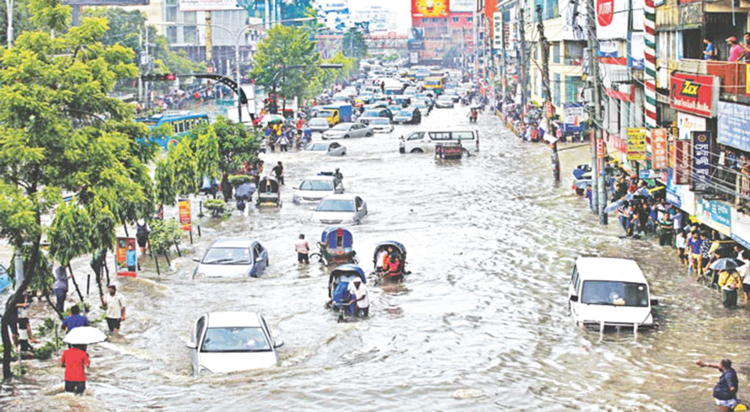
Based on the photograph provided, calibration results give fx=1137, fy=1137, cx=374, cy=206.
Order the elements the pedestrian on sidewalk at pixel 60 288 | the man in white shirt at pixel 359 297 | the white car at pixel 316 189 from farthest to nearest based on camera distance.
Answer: the white car at pixel 316 189, the man in white shirt at pixel 359 297, the pedestrian on sidewalk at pixel 60 288

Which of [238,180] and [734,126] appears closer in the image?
[734,126]

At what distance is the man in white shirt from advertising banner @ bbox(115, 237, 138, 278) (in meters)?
7.37

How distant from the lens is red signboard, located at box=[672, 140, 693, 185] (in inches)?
1247

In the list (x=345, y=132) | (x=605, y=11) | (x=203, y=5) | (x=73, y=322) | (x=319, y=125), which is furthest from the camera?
(x=203, y=5)

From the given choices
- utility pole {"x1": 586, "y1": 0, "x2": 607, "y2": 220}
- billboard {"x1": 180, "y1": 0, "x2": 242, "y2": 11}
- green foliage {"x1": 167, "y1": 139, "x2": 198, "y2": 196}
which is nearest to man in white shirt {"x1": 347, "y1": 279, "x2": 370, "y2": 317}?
green foliage {"x1": 167, "y1": 139, "x2": 198, "y2": 196}

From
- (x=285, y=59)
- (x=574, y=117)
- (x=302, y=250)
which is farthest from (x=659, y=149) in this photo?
(x=285, y=59)

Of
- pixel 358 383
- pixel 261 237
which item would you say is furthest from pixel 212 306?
pixel 261 237

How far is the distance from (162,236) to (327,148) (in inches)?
1297

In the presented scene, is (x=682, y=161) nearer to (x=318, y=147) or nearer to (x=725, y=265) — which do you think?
(x=725, y=265)

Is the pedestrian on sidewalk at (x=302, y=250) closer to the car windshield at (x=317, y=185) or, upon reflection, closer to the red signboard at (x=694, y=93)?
the red signboard at (x=694, y=93)

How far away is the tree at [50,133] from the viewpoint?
19.4m

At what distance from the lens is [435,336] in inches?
916

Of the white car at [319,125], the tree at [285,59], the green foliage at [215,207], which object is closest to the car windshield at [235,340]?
the green foliage at [215,207]

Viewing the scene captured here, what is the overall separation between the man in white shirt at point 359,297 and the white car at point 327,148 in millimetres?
39534
